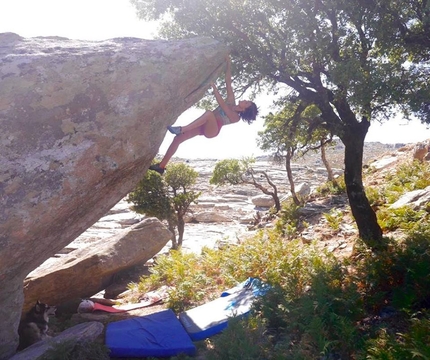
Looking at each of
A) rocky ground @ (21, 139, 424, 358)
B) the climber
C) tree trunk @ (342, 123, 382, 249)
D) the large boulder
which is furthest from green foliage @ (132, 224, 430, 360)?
the climber

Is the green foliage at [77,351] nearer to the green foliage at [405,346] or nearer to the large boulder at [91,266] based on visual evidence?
the large boulder at [91,266]

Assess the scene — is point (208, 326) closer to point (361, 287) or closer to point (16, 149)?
point (361, 287)

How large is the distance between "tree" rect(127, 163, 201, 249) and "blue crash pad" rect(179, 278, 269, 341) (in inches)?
367

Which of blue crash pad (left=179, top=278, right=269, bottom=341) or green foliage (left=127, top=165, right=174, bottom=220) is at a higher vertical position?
green foliage (left=127, top=165, right=174, bottom=220)

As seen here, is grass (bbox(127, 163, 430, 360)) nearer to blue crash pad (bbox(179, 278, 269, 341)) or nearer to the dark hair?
blue crash pad (bbox(179, 278, 269, 341))

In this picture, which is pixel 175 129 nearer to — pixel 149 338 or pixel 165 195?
pixel 149 338

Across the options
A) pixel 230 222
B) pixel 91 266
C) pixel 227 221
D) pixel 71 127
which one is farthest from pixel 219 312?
pixel 227 221

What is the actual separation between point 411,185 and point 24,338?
11.3 m

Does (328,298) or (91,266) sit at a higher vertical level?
(328,298)

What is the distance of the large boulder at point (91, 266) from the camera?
9508 mm

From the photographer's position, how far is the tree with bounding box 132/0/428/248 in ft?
27.3

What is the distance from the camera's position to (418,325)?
544 cm

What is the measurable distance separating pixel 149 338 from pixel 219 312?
138 centimetres

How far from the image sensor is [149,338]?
7.20 meters
